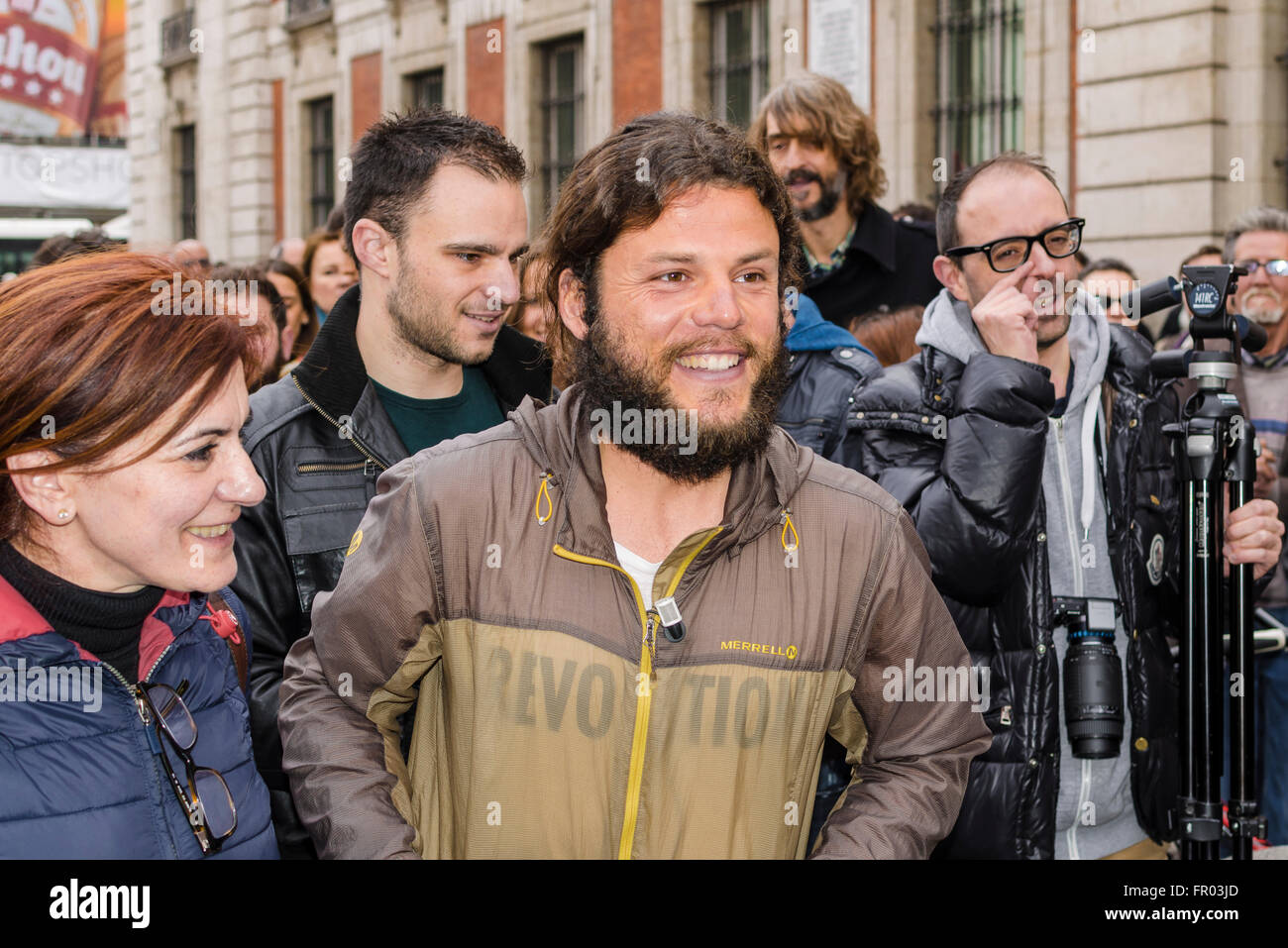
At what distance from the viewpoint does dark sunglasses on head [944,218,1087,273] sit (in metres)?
3.32

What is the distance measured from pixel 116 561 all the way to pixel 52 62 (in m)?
30.5

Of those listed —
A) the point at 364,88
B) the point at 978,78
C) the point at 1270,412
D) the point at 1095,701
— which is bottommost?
the point at 1095,701

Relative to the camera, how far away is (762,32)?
14.0 m

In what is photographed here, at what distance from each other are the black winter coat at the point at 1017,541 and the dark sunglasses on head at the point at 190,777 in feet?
Result: 5.06

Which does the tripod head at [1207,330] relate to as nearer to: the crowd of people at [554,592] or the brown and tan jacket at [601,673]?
the crowd of people at [554,592]

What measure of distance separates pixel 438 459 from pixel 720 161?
0.72 m

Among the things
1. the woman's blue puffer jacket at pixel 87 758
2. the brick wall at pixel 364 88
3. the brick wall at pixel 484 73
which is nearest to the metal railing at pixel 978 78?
the brick wall at pixel 484 73

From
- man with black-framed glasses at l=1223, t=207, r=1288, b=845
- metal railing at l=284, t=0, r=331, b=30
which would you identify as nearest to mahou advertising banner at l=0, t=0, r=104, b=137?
metal railing at l=284, t=0, r=331, b=30

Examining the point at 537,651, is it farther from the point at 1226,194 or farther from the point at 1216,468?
the point at 1226,194

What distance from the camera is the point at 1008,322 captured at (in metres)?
3.10

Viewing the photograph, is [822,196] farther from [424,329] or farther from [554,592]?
[554,592]

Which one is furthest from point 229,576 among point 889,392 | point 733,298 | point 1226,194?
point 1226,194

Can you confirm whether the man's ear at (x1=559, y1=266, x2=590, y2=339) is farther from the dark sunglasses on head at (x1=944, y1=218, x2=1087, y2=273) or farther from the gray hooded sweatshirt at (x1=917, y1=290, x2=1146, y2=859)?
the dark sunglasses on head at (x1=944, y1=218, x2=1087, y2=273)

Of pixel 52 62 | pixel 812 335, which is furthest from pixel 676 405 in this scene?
pixel 52 62
